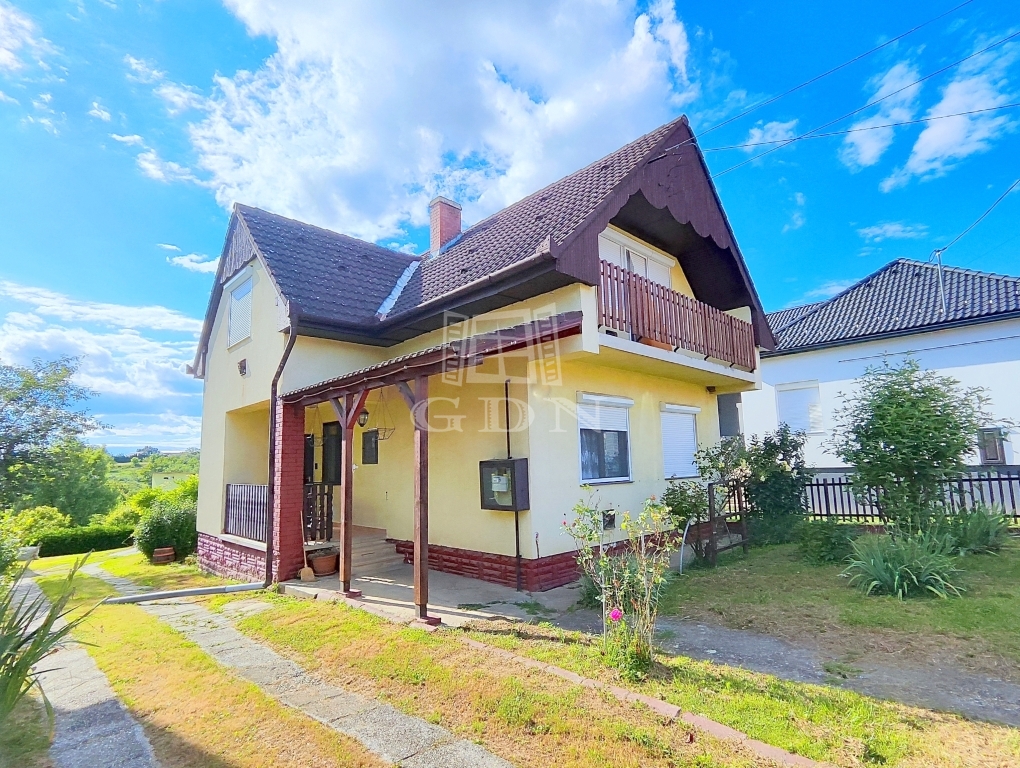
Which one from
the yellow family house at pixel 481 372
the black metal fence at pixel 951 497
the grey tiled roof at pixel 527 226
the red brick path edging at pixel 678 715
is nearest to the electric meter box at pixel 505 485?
the yellow family house at pixel 481 372

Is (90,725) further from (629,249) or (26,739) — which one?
(629,249)

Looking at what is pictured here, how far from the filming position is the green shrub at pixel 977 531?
28.6 ft

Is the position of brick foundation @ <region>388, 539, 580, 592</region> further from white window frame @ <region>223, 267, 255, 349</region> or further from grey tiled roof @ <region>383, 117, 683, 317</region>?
white window frame @ <region>223, 267, 255, 349</region>

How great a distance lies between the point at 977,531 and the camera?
8.77m

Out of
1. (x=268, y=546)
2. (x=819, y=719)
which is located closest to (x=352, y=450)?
(x=268, y=546)

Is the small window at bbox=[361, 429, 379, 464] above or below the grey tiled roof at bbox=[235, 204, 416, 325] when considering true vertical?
below

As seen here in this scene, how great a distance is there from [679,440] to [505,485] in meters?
5.71

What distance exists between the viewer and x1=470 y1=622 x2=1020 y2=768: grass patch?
3.31 m

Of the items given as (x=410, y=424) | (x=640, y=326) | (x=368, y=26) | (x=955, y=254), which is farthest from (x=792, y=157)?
(x=955, y=254)

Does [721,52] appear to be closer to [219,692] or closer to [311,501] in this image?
[311,501]

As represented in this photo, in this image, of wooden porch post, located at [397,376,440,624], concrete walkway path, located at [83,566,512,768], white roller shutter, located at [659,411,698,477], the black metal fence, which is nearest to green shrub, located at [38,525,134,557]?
concrete walkway path, located at [83,566,512,768]

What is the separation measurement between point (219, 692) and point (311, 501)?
5822mm

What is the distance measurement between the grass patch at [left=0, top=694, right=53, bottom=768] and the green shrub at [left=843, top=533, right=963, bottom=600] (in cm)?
893

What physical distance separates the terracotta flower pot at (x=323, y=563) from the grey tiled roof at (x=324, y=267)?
15.3ft
